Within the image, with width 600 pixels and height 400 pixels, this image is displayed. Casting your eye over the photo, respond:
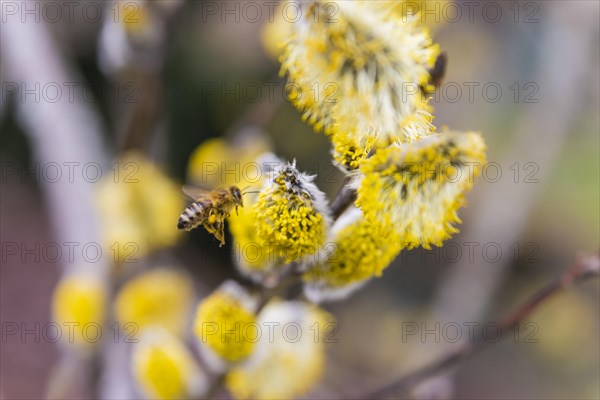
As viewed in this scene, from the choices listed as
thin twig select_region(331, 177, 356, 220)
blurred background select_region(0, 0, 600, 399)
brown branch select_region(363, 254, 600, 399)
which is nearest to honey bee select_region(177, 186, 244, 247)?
thin twig select_region(331, 177, 356, 220)

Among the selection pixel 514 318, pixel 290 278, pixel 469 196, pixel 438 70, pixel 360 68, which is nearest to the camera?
pixel 360 68

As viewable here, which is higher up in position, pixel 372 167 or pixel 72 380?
pixel 372 167

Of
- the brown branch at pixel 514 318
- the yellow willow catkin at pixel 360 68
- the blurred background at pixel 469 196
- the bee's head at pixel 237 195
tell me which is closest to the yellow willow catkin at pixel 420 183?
the yellow willow catkin at pixel 360 68

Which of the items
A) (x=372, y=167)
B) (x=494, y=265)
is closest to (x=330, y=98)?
(x=372, y=167)

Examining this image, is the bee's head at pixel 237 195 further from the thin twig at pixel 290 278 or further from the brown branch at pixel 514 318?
the brown branch at pixel 514 318

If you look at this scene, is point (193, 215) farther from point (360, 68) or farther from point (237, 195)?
point (360, 68)

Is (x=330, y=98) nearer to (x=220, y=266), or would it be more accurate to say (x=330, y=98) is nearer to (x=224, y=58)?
(x=224, y=58)

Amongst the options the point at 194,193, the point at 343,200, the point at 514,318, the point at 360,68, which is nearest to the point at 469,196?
the point at 514,318
